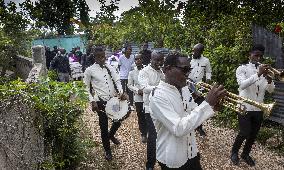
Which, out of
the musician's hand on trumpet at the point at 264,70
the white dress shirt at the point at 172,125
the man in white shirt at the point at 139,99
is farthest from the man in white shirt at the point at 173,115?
the man in white shirt at the point at 139,99

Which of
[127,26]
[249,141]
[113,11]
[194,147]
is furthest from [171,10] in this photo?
[127,26]

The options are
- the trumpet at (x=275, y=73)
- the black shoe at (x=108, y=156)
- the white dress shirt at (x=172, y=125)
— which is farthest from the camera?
the black shoe at (x=108, y=156)

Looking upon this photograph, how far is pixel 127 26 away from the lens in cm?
2638

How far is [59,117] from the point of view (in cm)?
569

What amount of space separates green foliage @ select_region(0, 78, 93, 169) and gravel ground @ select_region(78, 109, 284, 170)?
19.5 inches

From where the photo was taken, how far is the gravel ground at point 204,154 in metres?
6.95

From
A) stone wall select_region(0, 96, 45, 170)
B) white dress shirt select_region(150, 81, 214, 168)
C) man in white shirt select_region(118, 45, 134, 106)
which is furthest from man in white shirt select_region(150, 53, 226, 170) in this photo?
man in white shirt select_region(118, 45, 134, 106)

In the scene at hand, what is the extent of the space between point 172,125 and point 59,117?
255 cm

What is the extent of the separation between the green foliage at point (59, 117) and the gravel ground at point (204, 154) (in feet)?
1.62

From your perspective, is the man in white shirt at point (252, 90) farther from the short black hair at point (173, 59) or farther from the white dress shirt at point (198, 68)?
the short black hair at point (173, 59)

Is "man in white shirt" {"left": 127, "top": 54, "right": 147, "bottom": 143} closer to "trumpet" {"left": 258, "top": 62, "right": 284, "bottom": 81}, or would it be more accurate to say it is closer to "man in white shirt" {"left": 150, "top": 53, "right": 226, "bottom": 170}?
"trumpet" {"left": 258, "top": 62, "right": 284, "bottom": 81}

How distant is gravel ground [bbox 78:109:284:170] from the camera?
6.95 meters

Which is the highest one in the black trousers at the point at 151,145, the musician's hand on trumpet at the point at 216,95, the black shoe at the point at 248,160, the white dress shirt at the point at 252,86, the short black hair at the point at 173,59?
the short black hair at the point at 173,59

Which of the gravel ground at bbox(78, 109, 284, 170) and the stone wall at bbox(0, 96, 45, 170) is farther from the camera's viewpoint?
the gravel ground at bbox(78, 109, 284, 170)
